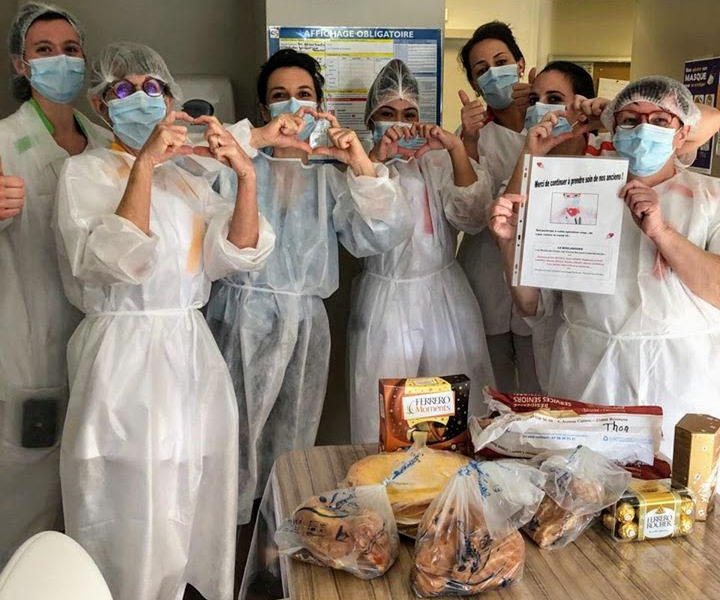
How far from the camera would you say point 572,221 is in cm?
137

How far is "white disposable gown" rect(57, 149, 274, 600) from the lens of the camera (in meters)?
1.49

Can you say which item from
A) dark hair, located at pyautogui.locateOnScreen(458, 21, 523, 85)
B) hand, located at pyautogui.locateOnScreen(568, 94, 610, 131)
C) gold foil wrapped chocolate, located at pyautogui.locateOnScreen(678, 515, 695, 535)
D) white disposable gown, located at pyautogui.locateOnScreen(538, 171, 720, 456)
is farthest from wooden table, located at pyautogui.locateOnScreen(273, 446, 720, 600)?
dark hair, located at pyautogui.locateOnScreen(458, 21, 523, 85)

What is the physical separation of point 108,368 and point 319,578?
30.8 inches

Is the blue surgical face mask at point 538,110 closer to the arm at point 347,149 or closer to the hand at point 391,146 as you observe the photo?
the hand at point 391,146

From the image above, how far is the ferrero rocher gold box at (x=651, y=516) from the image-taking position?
979mm

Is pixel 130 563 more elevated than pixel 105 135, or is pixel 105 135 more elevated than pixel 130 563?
pixel 105 135

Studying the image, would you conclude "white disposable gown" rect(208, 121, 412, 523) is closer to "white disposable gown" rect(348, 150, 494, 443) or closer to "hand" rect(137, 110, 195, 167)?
"white disposable gown" rect(348, 150, 494, 443)

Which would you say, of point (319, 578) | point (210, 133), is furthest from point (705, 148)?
point (319, 578)

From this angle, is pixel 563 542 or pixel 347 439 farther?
pixel 347 439

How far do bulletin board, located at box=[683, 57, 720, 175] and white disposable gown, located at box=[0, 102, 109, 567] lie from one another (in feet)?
6.81

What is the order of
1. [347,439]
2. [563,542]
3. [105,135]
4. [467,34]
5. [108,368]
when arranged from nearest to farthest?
[563,542] < [108,368] < [105,135] < [347,439] < [467,34]

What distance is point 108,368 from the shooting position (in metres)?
1.49

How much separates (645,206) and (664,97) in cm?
24

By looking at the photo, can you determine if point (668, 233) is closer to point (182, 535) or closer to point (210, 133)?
point (210, 133)
